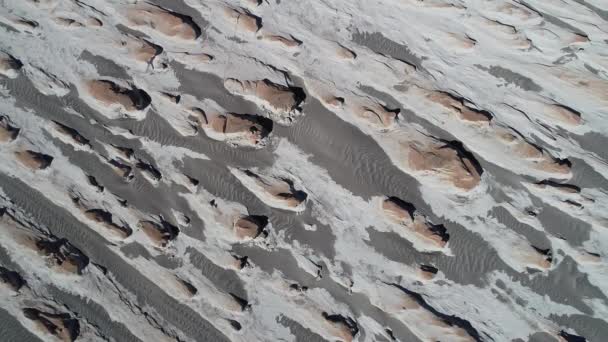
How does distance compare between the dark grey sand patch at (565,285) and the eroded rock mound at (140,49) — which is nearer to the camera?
the dark grey sand patch at (565,285)

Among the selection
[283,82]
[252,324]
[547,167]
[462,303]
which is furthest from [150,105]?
[547,167]

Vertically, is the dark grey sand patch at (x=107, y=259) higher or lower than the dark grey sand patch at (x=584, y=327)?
lower

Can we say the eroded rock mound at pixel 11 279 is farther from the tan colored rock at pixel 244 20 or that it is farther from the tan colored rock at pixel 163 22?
the tan colored rock at pixel 244 20

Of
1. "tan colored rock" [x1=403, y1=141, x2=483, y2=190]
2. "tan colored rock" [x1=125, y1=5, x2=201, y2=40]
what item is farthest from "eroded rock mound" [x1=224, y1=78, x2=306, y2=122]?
"tan colored rock" [x1=403, y1=141, x2=483, y2=190]

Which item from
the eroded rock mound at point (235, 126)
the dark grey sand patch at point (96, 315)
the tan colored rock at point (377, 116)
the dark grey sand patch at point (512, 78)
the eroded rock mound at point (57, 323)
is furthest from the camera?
the dark grey sand patch at point (512, 78)

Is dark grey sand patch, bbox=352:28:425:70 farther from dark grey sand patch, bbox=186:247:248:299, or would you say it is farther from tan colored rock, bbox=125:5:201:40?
dark grey sand patch, bbox=186:247:248:299

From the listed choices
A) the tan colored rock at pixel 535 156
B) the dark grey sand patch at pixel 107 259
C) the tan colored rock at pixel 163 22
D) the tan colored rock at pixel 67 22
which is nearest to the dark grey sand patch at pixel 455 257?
the tan colored rock at pixel 535 156

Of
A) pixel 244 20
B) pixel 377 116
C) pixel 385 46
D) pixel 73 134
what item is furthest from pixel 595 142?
pixel 73 134
